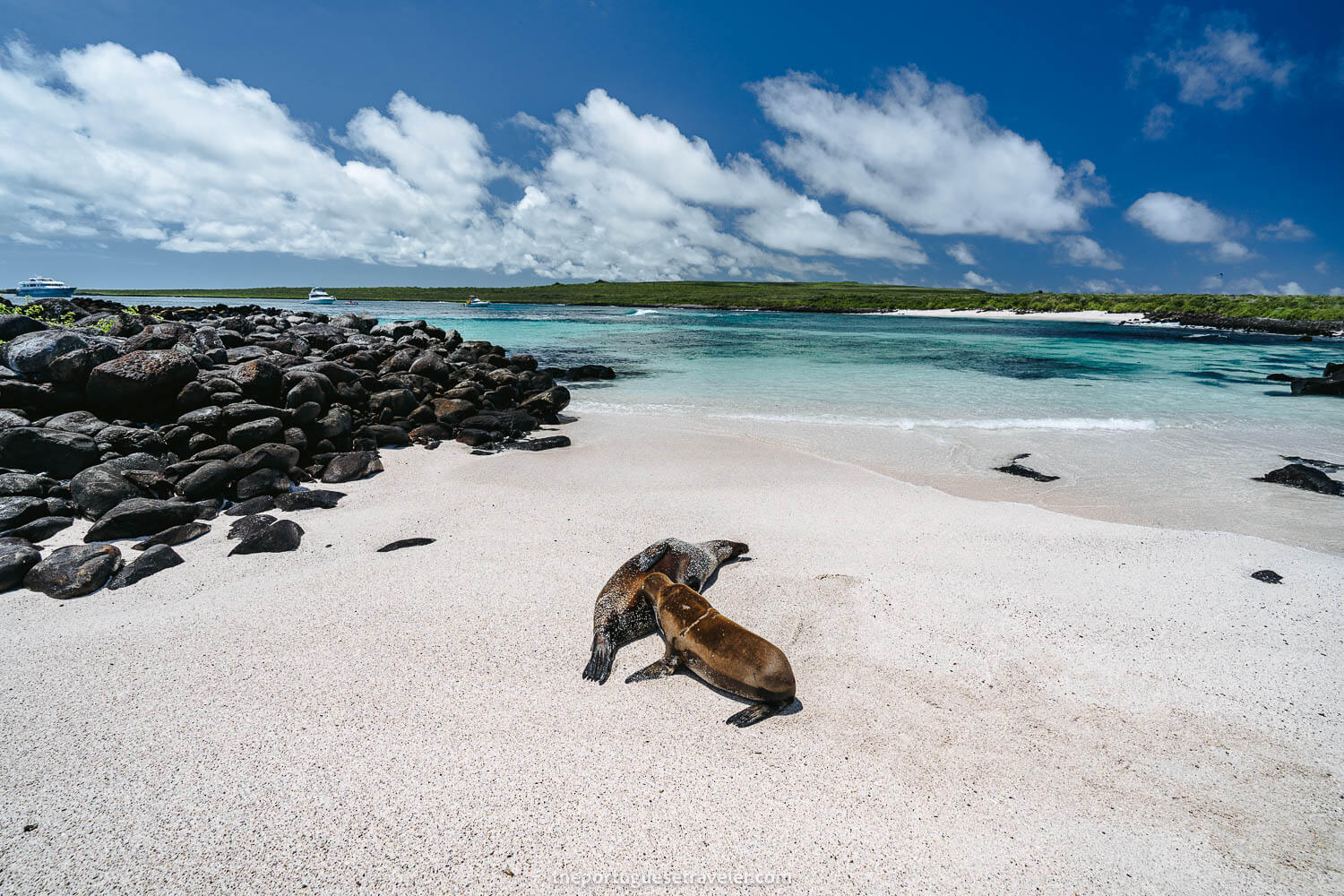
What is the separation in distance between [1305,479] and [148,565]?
12.2m

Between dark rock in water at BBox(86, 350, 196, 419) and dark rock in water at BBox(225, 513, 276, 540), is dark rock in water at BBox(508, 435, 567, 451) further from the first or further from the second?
dark rock in water at BBox(86, 350, 196, 419)

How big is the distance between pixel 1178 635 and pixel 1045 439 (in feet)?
22.4

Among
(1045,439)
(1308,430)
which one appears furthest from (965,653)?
A: (1308,430)

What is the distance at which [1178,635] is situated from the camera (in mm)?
3656

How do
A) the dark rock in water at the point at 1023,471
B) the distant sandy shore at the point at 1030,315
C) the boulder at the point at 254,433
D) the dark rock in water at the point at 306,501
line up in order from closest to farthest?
the dark rock in water at the point at 306,501, the boulder at the point at 254,433, the dark rock in water at the point at 1023,471, the distant sandy shore at the point at 1030,315

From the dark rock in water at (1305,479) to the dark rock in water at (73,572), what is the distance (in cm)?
1226

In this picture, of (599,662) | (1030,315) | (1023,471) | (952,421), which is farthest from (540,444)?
(1030,315)

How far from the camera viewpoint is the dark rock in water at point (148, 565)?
4.09 m

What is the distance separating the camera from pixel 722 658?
10.00ft

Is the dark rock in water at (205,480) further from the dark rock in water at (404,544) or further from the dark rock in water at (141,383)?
the dark rock in water at (404,544)

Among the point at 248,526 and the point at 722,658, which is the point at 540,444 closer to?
the point at 248,526

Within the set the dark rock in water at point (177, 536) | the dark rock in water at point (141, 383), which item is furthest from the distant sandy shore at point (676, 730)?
the dark rock in water at point (141, 383)

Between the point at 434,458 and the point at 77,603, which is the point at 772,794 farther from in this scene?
the point at 434,458

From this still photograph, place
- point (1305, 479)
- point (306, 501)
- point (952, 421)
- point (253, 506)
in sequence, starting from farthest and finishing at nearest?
point (952, 421), point (1305, 479), point (306, 501), point (253, 506)
